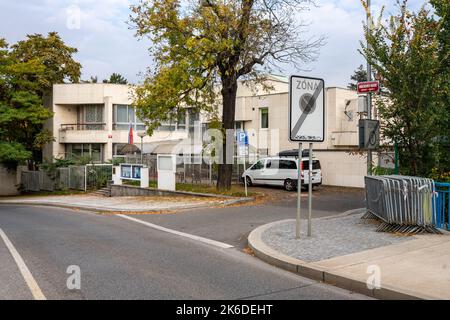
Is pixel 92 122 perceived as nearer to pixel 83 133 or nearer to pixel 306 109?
pixel 83 133

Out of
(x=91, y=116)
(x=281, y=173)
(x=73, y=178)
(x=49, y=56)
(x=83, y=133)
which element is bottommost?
(x=73, y=178)

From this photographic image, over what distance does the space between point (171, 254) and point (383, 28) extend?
790 centimetres

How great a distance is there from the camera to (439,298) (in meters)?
5.13

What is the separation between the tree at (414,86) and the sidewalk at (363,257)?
8.02 feet

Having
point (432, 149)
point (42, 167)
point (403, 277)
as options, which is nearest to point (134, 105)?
point (432, 149)

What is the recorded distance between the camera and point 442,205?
377 inches

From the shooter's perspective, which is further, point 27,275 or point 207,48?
point 207,48

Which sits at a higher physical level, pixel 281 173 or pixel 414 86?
pixel 414 86

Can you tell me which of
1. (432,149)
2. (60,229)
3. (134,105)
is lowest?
(60,229)

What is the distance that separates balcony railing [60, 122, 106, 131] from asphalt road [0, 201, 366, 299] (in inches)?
1119

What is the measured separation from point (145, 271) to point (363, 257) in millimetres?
3516

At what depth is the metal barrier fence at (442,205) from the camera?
951 centimetres

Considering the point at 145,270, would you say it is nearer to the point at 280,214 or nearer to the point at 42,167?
the point at 280,214

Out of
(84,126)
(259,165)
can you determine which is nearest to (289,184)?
(259,165)
